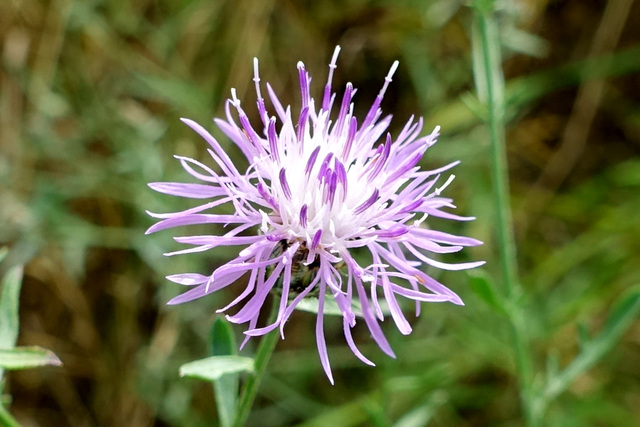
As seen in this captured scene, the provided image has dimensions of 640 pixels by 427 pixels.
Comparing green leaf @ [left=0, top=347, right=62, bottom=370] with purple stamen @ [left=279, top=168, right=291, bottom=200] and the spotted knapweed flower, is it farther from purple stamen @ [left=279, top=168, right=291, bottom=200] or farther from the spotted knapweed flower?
purple stamen @ [left=279, top=168, right=291, bottom=200]

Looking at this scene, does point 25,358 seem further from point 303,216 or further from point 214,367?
point 303,216

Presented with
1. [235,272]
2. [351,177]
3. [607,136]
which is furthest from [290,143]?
[607,136]

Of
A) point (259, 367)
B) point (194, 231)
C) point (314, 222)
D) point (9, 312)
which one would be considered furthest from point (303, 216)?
point (194, 231)

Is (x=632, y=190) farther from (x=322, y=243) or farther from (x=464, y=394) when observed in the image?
(x=322, y=243)

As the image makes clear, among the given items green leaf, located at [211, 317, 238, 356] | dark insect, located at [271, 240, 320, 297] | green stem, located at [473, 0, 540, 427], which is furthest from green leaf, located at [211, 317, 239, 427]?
green stem, located at [473, 0, 540, 427]

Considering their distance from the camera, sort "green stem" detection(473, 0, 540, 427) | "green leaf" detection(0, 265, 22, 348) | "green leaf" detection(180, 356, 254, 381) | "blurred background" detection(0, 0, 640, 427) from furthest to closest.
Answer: "blurred background" detection(0, 0, 640, 427)
"green stem" detection(473, 0, 540, 427)
"green leaf" detection(0, 265, 22, 348)
"green leaf" detection(180, 356, 254, 381)

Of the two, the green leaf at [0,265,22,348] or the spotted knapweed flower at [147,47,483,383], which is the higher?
the spotted knapweed flower at [147,47,483,383]

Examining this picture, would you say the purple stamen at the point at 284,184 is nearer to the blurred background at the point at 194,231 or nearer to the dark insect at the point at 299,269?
the dark insect at the point at 299,269
